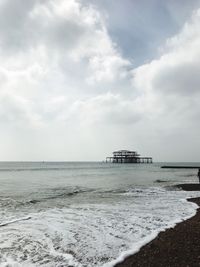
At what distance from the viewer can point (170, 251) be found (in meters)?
8.11

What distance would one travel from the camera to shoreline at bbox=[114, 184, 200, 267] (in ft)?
23.7

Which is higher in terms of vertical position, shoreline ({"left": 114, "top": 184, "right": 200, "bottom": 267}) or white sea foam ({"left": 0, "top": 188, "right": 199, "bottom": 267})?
shoreline ({"left": 114, "top": 184, "right": 200, "bottom": 267})

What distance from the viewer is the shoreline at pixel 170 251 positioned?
7.23 metres

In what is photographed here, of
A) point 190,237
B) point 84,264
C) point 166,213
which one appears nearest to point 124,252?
point 84,264

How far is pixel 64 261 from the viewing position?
7523mm

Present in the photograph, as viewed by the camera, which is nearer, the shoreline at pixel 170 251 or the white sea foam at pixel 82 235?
the shoreline at pixel 170 251

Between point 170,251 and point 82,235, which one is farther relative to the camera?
point 82,235

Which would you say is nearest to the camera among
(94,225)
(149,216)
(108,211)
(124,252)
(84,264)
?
(84,264)

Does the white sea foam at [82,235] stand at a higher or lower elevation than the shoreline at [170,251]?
lower

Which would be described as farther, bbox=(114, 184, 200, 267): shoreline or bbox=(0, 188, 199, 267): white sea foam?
bbox=(0, 188, 199, 267): white sea foam

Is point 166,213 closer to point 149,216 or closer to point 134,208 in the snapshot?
point 149,216

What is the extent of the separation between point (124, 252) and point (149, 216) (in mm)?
5904

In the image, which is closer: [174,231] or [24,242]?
[24,242]

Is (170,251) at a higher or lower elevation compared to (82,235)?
higher
